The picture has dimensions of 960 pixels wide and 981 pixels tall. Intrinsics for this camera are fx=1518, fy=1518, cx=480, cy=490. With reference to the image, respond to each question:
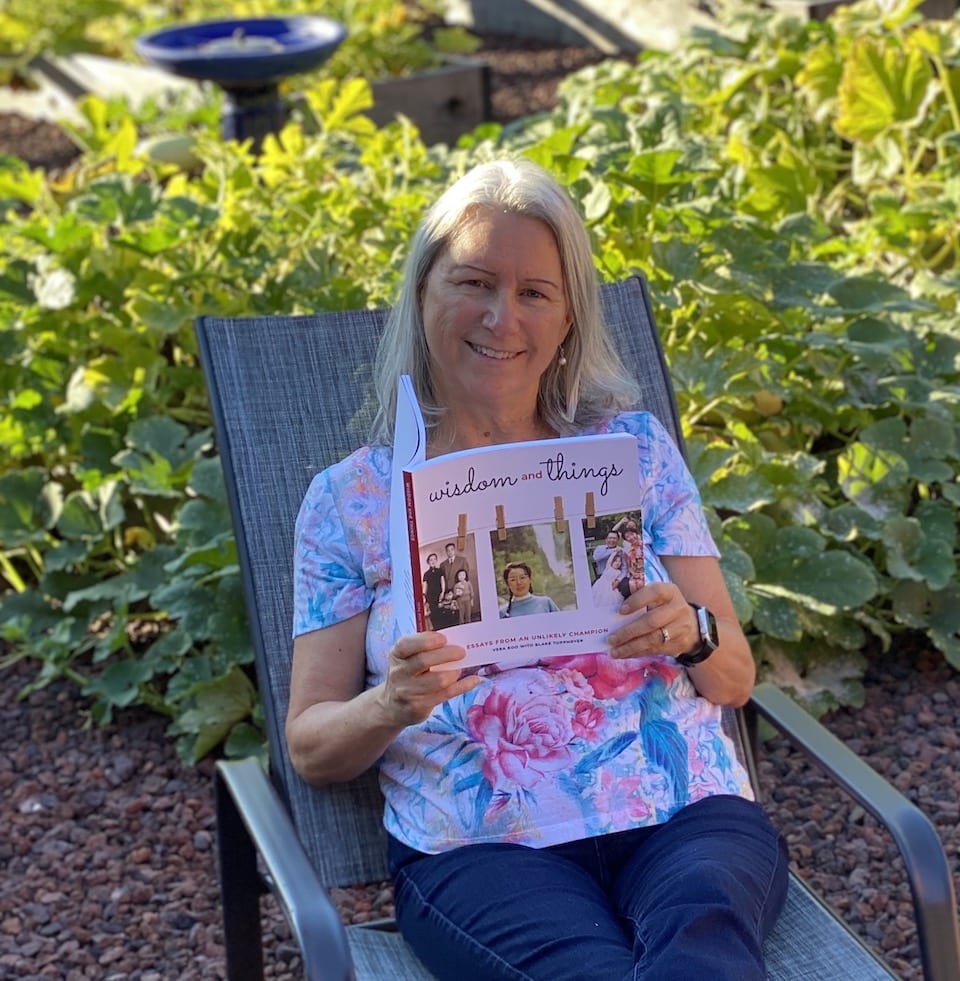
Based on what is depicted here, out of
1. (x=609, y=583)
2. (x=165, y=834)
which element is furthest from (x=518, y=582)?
(x=165, y=834)

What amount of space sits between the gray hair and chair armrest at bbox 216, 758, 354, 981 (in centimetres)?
56

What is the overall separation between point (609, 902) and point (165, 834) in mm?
1281

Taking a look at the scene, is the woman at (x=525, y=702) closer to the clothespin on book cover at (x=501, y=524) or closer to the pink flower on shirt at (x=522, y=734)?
the pink flower on shirt at (x=522, y=734)

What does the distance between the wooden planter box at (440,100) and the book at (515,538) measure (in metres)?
5.98

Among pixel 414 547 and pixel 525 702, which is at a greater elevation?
pixel 414 547

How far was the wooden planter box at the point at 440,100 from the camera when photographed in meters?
7.54

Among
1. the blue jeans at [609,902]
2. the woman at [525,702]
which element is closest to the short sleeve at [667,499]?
the woman at [525,702]

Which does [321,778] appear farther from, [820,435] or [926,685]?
[820,435]

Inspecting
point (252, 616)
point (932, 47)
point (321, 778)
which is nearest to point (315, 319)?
point (252, 616)

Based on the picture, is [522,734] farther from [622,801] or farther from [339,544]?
[339,544]

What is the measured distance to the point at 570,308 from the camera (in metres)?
2.20

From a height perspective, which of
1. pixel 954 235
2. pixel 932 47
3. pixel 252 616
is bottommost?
pixel 252 616

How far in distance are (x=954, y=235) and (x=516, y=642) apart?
2.77 metres

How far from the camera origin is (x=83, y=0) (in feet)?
31.3
